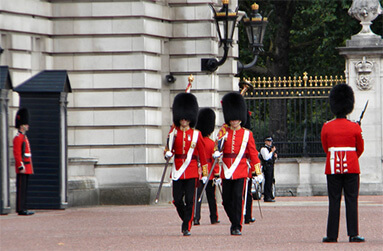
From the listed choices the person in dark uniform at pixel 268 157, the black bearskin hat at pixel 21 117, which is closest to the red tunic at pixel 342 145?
the black bearskin hat at pixel 21 117

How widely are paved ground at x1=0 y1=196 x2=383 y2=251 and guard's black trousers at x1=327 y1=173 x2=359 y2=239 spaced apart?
182 mm

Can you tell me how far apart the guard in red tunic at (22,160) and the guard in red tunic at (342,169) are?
17.8 ft

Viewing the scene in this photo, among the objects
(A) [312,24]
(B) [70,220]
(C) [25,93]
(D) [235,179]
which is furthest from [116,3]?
(A) [312,24]

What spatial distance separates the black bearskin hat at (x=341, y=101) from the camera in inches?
472

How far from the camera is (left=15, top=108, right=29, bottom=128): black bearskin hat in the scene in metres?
15.6

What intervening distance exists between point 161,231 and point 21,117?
11.8 feet

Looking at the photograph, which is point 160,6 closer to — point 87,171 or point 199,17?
point 199,17

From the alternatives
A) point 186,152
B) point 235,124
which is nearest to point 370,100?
point 235,124

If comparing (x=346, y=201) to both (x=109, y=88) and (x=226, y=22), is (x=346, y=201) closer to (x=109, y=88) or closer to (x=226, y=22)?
(x=226, y=22)

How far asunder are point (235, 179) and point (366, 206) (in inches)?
237

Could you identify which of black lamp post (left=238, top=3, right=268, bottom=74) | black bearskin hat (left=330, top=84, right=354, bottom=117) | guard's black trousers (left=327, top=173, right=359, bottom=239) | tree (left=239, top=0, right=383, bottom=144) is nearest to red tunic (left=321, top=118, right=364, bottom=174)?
guard's black trousers (left=327, top=173, right=359, bottom=239)

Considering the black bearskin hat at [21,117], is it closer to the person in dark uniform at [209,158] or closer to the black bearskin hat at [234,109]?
the person in dark uniform at [209,158]

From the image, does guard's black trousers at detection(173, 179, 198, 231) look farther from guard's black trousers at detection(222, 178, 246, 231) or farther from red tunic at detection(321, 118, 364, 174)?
red tunic at detection(321, 118, 364, 174)

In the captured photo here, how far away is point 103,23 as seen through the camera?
61.0 feet
